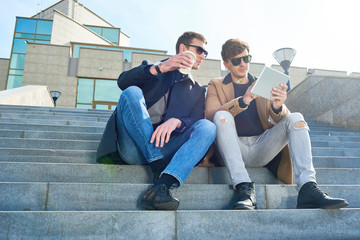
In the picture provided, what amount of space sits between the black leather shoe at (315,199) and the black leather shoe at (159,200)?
2.62ft

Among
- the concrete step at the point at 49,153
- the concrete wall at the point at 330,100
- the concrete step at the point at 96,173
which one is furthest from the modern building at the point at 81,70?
the concrete step at the point at 96,173

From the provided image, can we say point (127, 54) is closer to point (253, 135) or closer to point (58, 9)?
point (58, 9)

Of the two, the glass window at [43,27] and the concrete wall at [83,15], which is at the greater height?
the concrete wall at [83,15]

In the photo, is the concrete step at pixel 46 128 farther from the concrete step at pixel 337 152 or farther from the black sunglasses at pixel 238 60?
the concrete step at pixel 337 152

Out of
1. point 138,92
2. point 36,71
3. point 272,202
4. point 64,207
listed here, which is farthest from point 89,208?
point 36,71

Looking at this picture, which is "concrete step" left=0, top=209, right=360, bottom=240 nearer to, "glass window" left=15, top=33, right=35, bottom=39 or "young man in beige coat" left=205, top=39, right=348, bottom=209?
"young man in beige coat" left=205, top=39, right=348, bottom=209

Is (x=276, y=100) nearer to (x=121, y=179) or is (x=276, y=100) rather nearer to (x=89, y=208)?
(x=121, y=179)

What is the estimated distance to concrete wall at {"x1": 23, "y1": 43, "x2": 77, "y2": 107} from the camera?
16594mm

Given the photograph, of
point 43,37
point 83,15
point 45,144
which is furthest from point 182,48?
point 83,15

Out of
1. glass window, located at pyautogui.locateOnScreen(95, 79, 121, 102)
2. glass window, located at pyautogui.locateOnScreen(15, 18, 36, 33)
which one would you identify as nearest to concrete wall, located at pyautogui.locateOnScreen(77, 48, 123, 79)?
glass window, located at pyautogui.locateOnScreen(95, 79, 121, 102)

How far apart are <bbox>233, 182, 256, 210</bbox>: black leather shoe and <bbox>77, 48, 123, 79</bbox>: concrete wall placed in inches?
618

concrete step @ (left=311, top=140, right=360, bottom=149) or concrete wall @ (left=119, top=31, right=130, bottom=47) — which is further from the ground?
concrete wall @ (left=119, top=31, right=130, bottom=47)

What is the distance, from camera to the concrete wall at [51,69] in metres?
16.6

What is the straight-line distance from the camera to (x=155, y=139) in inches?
79.6
